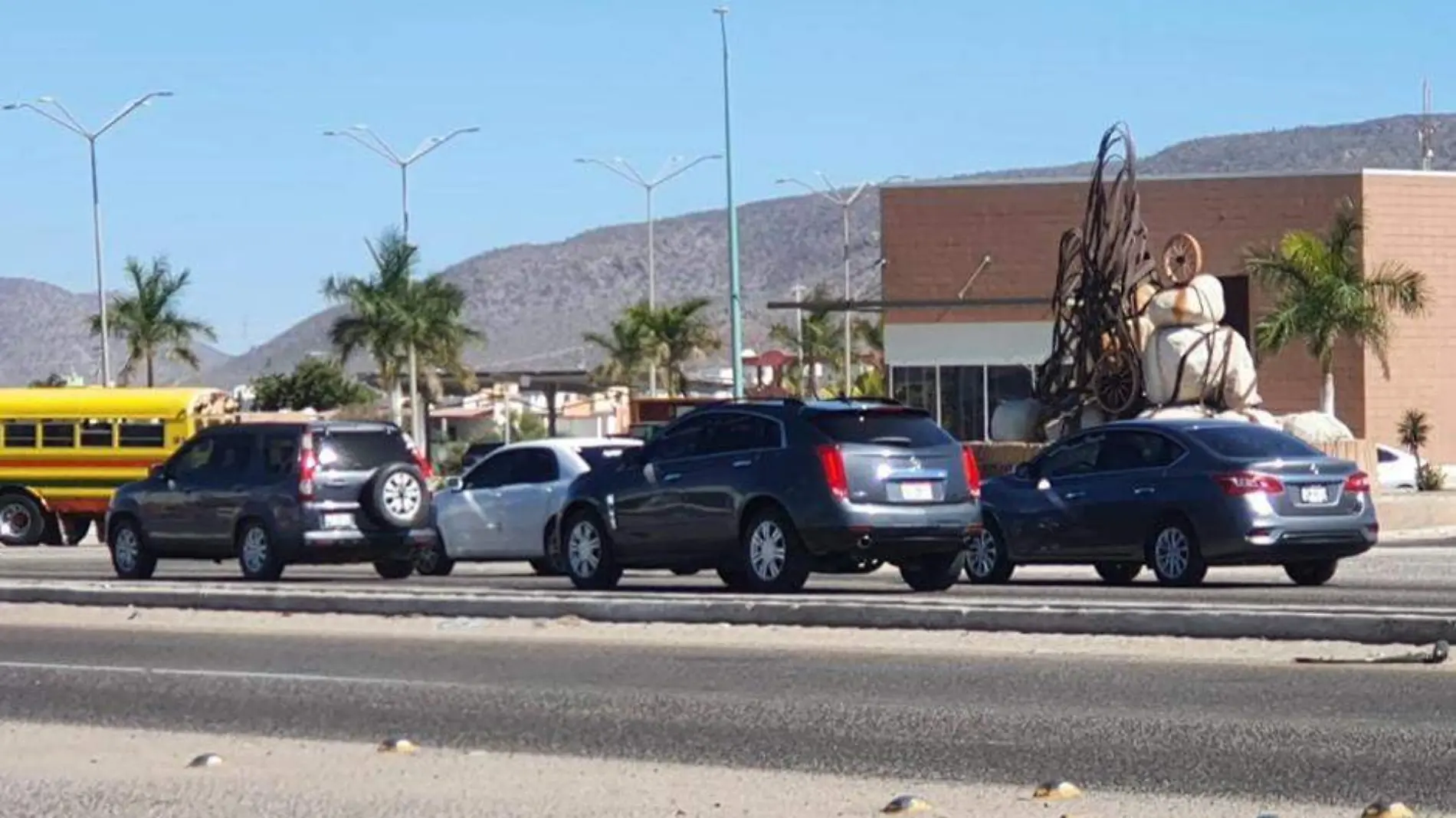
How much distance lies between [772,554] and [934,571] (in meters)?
1.64

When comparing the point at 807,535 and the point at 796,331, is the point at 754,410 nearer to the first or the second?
the point at 807,535

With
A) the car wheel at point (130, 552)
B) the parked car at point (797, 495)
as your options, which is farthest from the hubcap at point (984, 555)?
the car wheel at point (130, 552)

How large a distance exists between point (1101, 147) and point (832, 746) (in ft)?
82.4

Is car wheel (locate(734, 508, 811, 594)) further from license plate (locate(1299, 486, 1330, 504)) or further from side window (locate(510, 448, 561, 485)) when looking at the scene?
side window (locate(510, 448, 561, 485))

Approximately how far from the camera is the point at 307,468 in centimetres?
2578

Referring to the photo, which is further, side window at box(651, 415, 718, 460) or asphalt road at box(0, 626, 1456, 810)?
side window at box(651, 415, 718, 460)

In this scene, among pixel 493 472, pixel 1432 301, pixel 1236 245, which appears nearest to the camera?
pixel 493 472

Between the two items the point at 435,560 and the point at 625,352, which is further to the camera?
the point at 625,352

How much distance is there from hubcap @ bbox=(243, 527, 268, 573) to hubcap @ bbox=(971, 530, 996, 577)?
7487 millimetres

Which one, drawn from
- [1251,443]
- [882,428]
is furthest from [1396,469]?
[882,428]

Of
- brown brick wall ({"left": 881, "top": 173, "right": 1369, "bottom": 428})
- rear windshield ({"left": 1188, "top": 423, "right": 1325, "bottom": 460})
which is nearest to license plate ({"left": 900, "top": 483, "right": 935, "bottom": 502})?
rear windshield ({"left": 1188, "top": 423, "right": 1325, "bottom": 460})

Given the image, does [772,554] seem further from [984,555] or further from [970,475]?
[984,555]

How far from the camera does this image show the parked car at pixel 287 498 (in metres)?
25.7

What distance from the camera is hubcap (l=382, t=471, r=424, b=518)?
1022 inches
